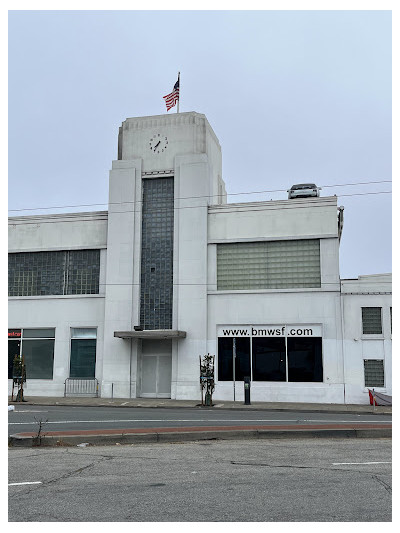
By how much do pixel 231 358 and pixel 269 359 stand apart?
200 centimetres

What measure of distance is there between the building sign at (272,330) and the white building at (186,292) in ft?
0.18

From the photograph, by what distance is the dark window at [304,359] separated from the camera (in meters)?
29.1

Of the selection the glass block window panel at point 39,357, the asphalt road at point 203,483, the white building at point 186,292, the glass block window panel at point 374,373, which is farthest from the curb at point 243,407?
the asphalt road at point 203,483

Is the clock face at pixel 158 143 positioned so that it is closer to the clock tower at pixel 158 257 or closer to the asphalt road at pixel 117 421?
the clock tower at pixel 158 257

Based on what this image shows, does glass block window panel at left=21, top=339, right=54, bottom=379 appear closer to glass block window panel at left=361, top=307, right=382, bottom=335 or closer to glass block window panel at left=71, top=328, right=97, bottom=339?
glass block window panel at left=71, top=328, right=97, bottom=339

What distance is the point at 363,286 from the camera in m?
29.2

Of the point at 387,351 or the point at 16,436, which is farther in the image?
the point at 387,351

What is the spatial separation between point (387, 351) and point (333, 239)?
20.5 feet

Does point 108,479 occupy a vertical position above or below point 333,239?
below

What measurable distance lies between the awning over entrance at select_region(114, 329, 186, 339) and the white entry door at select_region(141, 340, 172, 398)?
4.94ft

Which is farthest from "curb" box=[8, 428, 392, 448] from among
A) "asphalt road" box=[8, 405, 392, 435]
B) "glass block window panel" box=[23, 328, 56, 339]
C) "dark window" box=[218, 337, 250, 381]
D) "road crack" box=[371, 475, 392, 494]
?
"glass block window panel" box=[23, 328, 56, 339]

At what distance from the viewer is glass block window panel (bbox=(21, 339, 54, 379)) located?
32500 millimetres

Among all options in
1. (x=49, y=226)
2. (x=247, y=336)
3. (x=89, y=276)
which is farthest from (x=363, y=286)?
(x=49, y=226)
